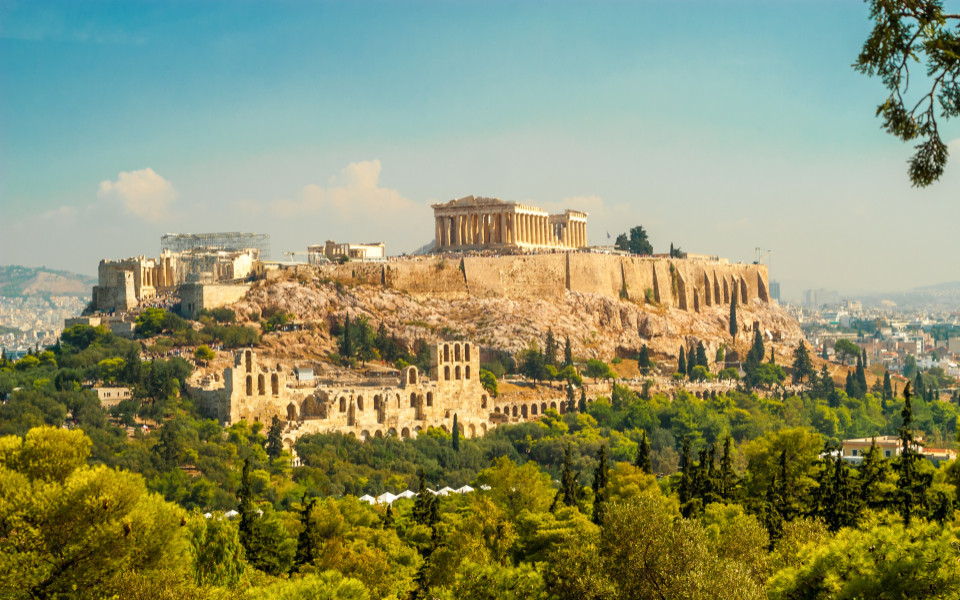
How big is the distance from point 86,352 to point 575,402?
108 ft

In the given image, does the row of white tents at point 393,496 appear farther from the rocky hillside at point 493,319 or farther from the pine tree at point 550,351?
the pine tree at point 550,351

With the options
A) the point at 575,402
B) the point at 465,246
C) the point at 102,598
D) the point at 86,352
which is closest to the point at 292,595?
the point at 102,598

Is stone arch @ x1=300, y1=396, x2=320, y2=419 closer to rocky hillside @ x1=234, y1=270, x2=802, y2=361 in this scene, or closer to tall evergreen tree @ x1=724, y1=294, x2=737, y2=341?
rocky hillside @ x1=234, y1=270, x2=802, y2=361

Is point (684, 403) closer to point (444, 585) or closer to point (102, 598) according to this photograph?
point (444, 585)

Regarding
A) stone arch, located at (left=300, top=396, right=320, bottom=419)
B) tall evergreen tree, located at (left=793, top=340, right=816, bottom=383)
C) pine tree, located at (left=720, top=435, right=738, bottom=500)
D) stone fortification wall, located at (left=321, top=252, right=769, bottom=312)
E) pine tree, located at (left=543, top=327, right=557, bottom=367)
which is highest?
stone fortification wall, located at (left=321, top=252, right=769, bottom=312)

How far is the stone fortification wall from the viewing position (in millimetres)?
103562

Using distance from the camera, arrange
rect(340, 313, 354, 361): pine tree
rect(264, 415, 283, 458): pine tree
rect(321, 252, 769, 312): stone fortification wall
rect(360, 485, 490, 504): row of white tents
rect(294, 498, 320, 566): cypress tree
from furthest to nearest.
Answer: rect(321, 252, 769, 312): stone fortification wall, rect(340, 313, 354, 361): pine tree, rect(264, 415, 283, 458): pine tree, rect(360, 485, 490, 504): row of white tents, rect(294, 498, 320, 566): cypress tree

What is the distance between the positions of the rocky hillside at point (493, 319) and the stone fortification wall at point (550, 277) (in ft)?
4.57

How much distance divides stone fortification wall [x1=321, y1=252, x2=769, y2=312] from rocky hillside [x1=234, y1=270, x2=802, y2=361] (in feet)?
4.57

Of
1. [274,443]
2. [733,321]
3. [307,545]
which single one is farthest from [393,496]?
[733,321]

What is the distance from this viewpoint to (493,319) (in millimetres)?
102375

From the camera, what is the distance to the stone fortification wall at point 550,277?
104m

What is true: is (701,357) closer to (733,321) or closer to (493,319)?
(493,319)

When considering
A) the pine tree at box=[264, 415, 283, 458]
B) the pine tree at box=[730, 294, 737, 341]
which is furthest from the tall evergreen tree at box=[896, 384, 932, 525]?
the pine tree at box=[730, 294, 737, 341]
